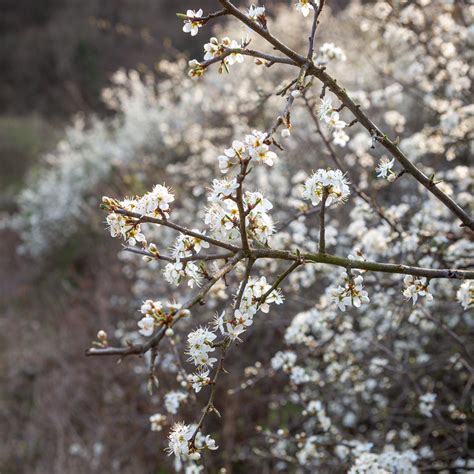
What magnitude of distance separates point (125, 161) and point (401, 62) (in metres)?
5.17

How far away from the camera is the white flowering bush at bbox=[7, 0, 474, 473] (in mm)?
1544

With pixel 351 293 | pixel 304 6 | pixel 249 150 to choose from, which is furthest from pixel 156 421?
pixel 304 6

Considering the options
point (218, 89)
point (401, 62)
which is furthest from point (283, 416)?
point (218, 89)

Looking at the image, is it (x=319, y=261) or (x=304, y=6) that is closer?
(x=319, y=261)

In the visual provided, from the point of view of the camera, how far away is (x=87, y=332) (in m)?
6.27

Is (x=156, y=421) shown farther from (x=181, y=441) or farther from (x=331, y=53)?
(x=331, y=53)

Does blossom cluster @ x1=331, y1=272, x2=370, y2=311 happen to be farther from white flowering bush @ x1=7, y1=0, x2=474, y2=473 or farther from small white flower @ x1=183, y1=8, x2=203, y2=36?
small white flower @ x1=183, y1=8, x2=203, y2=36

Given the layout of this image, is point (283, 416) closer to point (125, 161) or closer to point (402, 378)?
point (402, 378)

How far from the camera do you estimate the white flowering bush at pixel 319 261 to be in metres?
1.54

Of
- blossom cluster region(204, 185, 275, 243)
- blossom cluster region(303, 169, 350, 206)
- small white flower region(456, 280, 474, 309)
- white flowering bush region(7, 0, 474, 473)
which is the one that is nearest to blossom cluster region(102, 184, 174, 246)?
white flowering bush region(7, 0, 474, 473)

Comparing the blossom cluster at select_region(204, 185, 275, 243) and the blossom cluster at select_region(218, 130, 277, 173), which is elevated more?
the blossom cluster at select_region(218, 130, 277, 173)

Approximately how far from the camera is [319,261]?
156 cm

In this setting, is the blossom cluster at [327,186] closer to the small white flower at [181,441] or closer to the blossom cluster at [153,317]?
the blossom cluster at [153,317]

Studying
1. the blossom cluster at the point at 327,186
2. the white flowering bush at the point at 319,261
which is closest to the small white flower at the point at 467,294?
the white flowering bush at the point at 319,261
